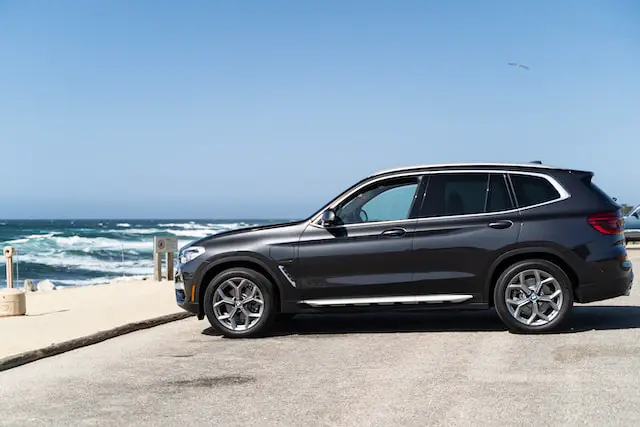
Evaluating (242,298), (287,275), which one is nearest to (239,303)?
(242,298)

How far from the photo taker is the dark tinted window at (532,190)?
29.9 ft

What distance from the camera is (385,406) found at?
5906mm

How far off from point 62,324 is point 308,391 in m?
5.47

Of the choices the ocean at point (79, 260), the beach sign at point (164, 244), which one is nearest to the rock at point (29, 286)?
the ocean at point (79, 260)

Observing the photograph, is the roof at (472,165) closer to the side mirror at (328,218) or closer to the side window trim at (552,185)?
the side window trim at (552,185)

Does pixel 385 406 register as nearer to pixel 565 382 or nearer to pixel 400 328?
pixel 565 382

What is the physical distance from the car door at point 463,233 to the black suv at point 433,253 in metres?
0.01

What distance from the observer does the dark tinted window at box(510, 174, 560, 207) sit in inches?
359

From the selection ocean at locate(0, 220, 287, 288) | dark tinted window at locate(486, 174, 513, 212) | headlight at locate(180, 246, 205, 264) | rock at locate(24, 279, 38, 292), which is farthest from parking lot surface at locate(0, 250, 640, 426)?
ocean at locate(0, 220, 287, 288)

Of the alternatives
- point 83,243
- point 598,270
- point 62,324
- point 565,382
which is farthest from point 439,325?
point 83,243

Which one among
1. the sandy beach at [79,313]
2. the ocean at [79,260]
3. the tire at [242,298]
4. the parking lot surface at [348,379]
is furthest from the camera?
the ocean at [79,260]

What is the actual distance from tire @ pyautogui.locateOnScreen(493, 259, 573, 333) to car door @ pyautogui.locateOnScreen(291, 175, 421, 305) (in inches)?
38.8

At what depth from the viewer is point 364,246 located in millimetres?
9125

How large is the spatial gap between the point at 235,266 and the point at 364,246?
4.82 feet
